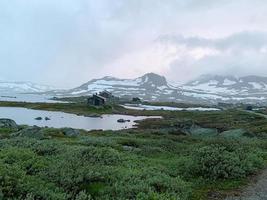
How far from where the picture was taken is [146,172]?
1922cm

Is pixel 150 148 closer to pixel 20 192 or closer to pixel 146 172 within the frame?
pixel 146 172

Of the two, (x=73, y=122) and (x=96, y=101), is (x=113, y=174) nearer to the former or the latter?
(x=73, y=122)

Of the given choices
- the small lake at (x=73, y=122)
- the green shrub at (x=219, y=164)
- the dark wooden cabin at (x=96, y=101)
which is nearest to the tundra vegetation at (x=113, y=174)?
the green shrub at (x=219, y=164)

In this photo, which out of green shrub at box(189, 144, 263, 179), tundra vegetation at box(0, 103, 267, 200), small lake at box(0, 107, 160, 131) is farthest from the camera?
small lake at box(0, 107, 160, 131)

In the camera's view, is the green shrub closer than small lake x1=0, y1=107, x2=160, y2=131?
Yes

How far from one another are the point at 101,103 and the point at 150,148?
146292 millimetres

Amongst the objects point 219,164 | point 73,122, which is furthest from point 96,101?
point 219,164

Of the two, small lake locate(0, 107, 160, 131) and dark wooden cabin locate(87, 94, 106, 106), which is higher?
dark wooden cabin locate(87, 94, 106, 106)

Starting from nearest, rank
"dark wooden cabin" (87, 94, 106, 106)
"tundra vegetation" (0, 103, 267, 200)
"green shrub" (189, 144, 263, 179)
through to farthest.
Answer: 1. "tundra vegetation" (0, 103, 267, 200)
2. "green shrub" (189, 144, 263, 179)
3. "dark wooden cabin" (87, 94, 106, 106)

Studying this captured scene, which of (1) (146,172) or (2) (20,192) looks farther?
(1) (146,172)

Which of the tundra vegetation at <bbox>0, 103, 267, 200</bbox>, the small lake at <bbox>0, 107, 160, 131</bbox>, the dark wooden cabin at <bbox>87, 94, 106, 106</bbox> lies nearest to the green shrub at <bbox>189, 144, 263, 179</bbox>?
the tundra vegetation at <bbox>0, 103, 267, 200</bbox>

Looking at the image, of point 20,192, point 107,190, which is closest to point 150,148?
point 107,190

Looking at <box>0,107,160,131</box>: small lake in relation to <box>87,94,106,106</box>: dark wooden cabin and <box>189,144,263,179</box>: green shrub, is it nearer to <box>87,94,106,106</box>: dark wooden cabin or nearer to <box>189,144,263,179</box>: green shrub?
<box>87,94,106,106</box>: dark wooden cabin

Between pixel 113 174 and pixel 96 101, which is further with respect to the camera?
pixel 96 101
